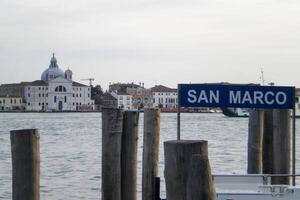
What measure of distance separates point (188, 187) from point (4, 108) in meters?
175

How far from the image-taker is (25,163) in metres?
8.16

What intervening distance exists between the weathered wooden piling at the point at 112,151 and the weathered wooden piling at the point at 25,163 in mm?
1844

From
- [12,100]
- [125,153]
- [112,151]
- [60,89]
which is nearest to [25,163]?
[112,151]

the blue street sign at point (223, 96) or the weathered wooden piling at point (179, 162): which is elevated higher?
the blue street sign at point (223, 96)

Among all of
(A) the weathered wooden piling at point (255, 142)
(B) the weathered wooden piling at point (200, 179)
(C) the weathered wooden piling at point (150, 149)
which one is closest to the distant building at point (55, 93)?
(A) the weathered wooden piling at point (255, 142)

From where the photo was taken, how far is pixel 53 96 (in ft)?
543

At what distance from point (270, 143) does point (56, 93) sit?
154m

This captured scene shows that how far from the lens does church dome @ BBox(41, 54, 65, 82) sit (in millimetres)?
167500

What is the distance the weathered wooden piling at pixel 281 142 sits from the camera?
38.1 feet

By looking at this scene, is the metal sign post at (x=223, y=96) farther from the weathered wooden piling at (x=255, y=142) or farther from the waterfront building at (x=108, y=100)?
the waterfront building at (x=108, y=100)

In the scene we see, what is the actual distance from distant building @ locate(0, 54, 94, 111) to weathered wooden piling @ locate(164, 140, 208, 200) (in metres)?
155

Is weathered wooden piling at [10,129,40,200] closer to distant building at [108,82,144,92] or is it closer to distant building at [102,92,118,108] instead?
distant building at [102,92,118,108]

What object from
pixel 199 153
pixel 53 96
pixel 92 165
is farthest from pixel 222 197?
pixel 53 96

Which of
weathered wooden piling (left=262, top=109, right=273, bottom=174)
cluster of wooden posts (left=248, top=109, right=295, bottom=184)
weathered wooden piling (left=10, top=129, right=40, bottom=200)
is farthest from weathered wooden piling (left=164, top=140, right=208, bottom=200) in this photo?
weathered wooden piling (left=262, top=109, right=273, bottom=174)
